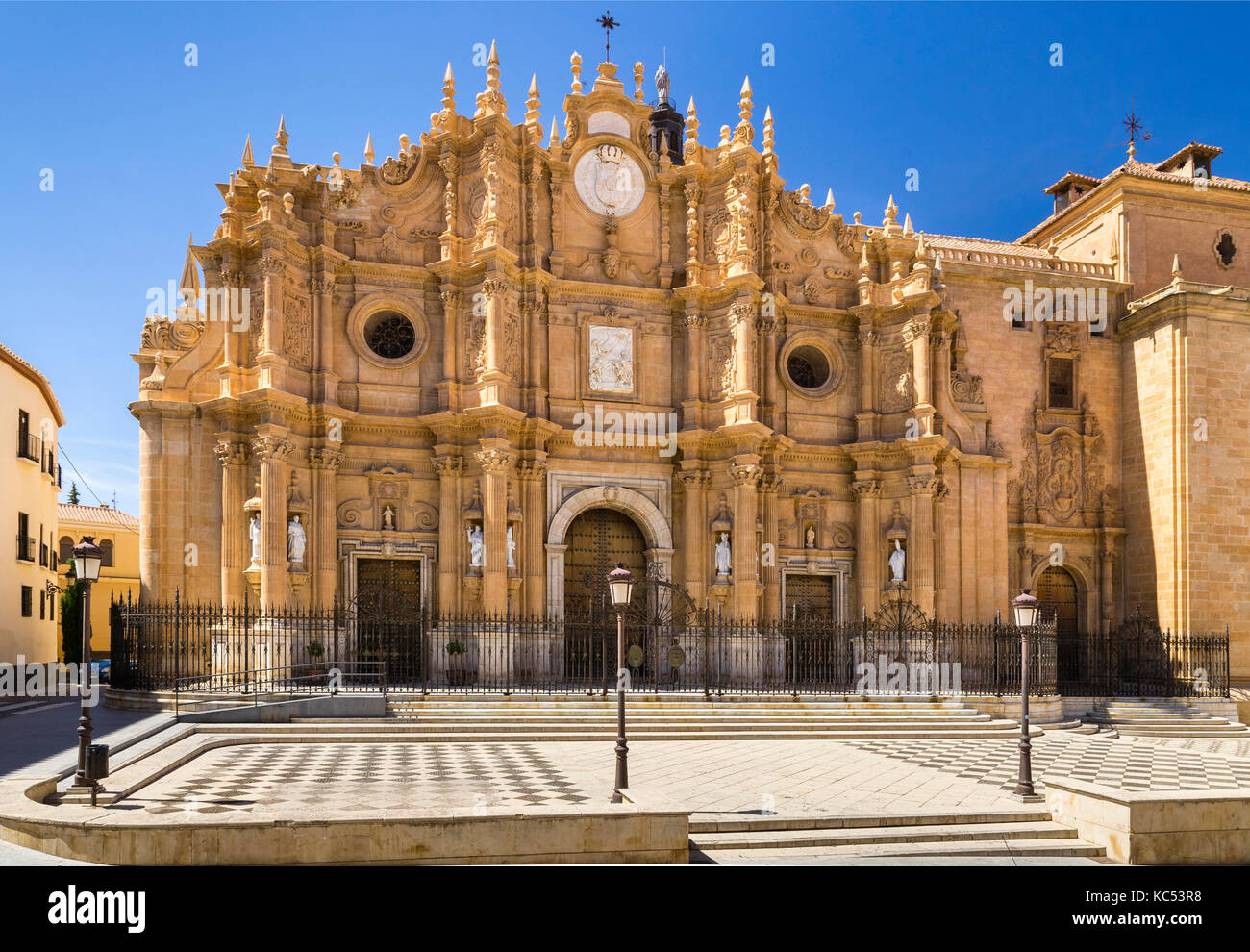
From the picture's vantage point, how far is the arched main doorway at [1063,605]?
1141 inches

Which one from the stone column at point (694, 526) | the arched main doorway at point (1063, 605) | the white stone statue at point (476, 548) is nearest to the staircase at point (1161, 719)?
the arched main doorway at point (1063, 605)

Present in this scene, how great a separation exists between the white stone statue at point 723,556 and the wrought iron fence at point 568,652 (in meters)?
1.32

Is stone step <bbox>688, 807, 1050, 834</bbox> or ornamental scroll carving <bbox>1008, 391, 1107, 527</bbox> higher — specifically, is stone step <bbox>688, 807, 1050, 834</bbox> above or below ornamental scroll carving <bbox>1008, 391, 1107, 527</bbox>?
below

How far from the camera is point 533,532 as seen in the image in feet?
81.5

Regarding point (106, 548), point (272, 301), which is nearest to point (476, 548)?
point (272, 301)

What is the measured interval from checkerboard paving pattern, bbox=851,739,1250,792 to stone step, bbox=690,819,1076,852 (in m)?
1.78

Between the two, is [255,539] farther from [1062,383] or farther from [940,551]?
[1062,383]

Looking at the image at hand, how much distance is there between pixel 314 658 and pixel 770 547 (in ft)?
38.2

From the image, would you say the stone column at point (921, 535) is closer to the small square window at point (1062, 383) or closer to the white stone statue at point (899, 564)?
the white stone statue at point (899, 564)

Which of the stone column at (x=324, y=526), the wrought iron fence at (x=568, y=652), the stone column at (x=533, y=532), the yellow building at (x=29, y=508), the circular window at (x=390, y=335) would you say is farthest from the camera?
the yellow building at (x=29, y=508)

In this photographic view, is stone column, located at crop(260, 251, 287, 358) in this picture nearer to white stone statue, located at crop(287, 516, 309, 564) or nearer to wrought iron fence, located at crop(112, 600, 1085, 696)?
white stone statue, located at crop(287, 516, 309, 564)

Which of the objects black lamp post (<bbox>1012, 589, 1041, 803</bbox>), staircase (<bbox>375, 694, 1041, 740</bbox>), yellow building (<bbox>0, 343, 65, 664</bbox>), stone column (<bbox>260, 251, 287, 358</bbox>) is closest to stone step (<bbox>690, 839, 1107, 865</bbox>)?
black lamp post (<bbox>1012, 589, 1041, 803</bbox>)

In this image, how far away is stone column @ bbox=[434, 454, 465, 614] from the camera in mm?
24094
